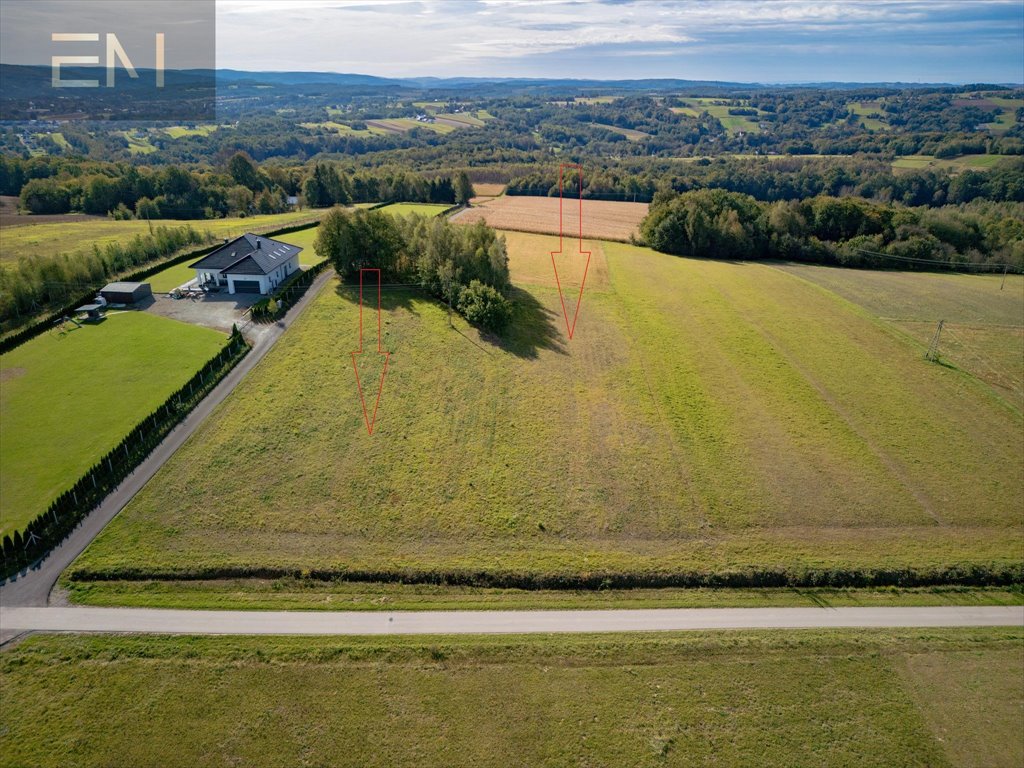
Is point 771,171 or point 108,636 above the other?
point 771,171

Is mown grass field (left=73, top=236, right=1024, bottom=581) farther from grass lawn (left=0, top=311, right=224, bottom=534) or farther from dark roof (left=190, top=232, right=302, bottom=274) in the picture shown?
dark roof (left=190, top=232, right=302, bottom=274)

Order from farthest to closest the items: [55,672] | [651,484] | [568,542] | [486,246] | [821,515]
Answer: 1. [486,246]
2. [651,484]
3. [821,515]
4. [568,542]
5. [55,672]

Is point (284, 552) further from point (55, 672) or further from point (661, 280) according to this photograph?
point (661, 280)

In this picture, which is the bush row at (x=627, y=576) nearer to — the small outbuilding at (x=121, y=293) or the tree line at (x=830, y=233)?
the small outbuilding at (x=121, y=293)

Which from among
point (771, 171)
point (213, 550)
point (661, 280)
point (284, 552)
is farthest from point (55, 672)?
point (771, 171)

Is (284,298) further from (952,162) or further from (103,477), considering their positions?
(952,162)

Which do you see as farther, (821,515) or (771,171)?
(771,171)

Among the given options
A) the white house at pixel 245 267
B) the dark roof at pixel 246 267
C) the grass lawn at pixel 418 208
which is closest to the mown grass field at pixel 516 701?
the dark roof at pixel 246 267
